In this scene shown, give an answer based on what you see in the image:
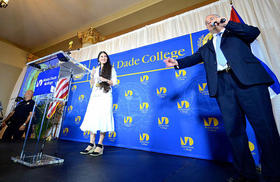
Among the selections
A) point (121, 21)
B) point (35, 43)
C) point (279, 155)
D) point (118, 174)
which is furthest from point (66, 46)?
point (279, 155)

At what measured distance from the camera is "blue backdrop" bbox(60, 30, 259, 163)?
1657 millimetres

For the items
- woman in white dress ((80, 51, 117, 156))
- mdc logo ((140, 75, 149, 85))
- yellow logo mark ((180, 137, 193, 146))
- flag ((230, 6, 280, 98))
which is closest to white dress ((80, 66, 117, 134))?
woman in white dress ((80, 51, 117, 156))

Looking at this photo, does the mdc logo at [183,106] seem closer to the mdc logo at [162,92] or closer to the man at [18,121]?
the mdc logo at [162,92]

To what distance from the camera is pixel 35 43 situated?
5.69 m

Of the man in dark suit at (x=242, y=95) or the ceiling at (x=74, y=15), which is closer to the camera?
the man in dark suit at (x=242, y=95)

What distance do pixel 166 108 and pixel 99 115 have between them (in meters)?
1.10

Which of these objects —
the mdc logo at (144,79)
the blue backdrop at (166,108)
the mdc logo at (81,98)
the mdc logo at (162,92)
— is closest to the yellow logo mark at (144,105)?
the blue backdrop at (166,108)

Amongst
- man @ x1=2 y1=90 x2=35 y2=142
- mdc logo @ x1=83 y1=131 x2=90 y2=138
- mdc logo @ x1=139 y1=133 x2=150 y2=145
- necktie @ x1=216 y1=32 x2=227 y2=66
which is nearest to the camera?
necktie @ x1=216 y1=32 x2=227 y2=66

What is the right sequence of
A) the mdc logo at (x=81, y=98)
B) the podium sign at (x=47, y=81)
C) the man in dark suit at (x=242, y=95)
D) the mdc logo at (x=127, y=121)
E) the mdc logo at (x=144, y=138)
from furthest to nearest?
the mdc logo at (x=81, y=98) → the mdc logo at (x=127, y=121) → the mdc logo at (x=144, y=138) → the podium sign at (x=47, y=81) → the man in dark suit at (x=242, y=95)

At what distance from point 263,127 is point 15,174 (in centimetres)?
191

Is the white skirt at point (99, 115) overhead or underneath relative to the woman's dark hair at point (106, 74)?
underneath

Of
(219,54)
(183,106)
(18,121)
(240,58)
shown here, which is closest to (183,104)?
(183,106)

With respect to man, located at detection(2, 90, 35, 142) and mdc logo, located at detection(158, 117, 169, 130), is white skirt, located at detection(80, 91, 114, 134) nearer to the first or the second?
mdc logo, located at detection(158, 117, 169, 130)

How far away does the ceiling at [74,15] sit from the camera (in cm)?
367
